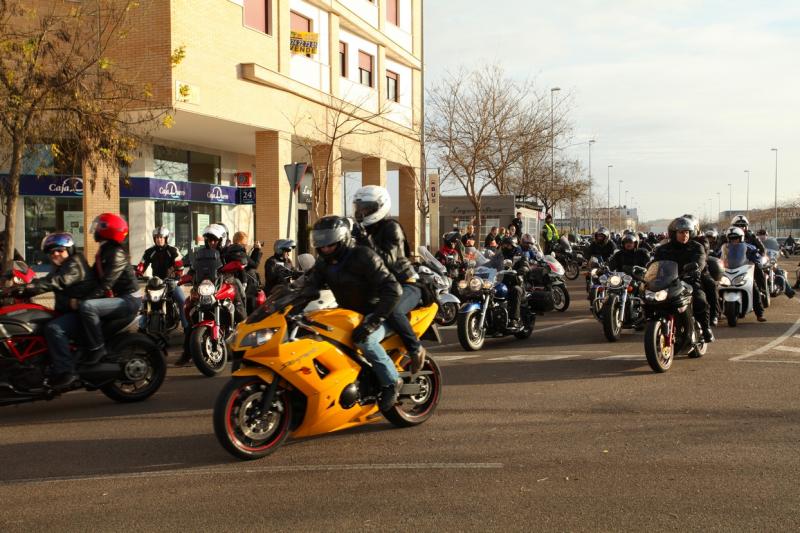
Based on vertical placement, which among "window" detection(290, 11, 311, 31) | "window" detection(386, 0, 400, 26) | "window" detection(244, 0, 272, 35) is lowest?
"window" detection(244, 0, 272, 35)

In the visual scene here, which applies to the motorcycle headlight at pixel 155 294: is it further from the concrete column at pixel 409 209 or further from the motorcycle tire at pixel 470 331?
the concrete column at pixel 409 209

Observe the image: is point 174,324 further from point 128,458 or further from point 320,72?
point 320,72

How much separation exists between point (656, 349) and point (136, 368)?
220 inches

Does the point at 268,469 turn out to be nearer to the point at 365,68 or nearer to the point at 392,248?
the point at 392,248

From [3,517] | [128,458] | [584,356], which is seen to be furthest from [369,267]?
[584,356]

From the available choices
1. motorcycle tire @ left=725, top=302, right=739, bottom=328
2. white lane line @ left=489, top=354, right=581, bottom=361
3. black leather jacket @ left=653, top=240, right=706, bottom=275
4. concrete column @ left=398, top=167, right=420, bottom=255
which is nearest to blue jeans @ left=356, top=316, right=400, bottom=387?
white lane line @ left=489, top=354, right=581, bottom=361

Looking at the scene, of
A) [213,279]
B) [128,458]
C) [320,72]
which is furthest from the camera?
[320,72]

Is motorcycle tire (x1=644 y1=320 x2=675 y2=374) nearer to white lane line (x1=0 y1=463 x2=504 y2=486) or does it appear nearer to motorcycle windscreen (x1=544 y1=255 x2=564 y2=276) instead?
white lane line (x1=0 y1=463 x2=504 y2=486)

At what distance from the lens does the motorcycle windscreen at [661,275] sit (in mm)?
9641

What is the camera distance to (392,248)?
6.83 m

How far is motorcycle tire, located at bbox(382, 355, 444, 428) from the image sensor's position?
656cm

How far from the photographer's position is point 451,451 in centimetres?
581

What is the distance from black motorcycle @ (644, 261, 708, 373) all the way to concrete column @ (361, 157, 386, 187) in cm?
2113

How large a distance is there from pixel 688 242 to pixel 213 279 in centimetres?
615
